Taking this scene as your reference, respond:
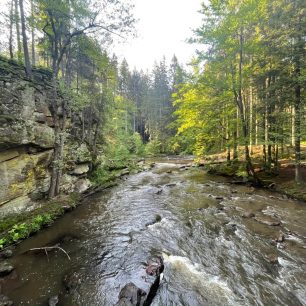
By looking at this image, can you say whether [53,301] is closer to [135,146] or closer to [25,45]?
[25,45]

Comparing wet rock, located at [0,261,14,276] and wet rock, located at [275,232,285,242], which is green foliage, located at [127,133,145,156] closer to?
wet rock, located at [275,232,285,242]

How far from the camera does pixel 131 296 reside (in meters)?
4.32

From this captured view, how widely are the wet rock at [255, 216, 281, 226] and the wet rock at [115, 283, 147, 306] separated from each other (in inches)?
240

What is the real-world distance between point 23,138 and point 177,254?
8210 mm

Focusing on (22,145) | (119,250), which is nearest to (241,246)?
(119,250)

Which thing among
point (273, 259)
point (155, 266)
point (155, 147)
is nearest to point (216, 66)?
point (273, 259)

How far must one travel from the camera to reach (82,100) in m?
11.2

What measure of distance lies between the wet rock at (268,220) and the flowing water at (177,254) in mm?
216

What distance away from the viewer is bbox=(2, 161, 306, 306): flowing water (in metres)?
4.59

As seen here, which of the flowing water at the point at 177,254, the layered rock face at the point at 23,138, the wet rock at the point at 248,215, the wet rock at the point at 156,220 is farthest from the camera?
the wet rock at the point at 248,215

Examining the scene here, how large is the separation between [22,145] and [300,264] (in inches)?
450

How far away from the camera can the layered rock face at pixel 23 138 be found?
26.1 ft

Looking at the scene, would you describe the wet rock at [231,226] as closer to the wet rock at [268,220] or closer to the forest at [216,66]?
the wet rock at [268,220]

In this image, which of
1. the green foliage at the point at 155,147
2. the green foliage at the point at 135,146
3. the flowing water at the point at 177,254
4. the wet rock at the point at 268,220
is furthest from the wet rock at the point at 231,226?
the green foliage at the point at 155,147
